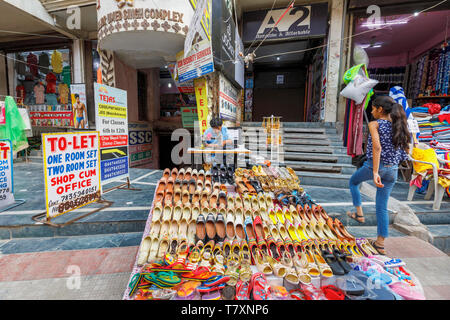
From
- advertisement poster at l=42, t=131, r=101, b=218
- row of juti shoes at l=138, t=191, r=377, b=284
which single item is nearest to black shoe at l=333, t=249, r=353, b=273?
row of juti shoes at l=138, t=191, r=377, b=284

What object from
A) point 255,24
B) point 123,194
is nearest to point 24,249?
point 123,194

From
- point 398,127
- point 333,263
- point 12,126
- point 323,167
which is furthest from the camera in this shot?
point 323,167

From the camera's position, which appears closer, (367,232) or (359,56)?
(367,232)

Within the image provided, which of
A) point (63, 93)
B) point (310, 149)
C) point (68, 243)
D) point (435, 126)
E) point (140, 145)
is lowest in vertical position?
point (68, 243)

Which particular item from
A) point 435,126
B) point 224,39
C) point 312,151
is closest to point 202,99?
point 224,39

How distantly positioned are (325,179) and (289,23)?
6546 mm

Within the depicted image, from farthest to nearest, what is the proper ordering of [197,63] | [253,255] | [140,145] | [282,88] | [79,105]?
[282,88] → [140,145] → [79,105] → [197,63] → [253,255]

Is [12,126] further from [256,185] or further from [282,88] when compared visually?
[282,88]

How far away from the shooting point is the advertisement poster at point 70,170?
2.93 metres

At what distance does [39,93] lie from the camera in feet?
33.6

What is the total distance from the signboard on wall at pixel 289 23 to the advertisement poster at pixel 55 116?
30.6 ft

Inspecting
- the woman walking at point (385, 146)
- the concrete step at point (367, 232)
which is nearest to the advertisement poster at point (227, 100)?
the woman walking at point (385, 146)

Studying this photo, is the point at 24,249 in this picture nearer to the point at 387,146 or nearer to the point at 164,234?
the point at 164,234

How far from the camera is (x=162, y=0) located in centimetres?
545
